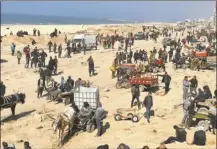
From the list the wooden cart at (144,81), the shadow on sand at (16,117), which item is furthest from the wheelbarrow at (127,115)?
the shadow on sand at (16,117)

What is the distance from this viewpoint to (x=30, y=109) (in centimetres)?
2503

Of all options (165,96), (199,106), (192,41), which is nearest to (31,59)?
(165,96)

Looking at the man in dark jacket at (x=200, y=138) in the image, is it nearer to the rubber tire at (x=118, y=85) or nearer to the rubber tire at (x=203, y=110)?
the rubber tire at (x=203, y=110)

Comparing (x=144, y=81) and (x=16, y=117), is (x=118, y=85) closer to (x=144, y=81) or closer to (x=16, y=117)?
(x=144, y=81)

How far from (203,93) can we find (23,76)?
19.3 metres

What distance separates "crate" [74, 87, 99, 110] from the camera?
21062 millimetres

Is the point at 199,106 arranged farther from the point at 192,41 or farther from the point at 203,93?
the point at 192,41

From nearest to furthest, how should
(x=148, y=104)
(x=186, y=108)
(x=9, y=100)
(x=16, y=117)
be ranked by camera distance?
(x=186, y=108)
(x=148, y=104)
(x=9, y=100)
(x=16, y=117)

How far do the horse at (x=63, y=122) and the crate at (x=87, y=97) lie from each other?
6.25ft

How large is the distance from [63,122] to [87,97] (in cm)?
341

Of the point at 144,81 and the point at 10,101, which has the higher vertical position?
the point at 144,81

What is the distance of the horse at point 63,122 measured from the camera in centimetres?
1795

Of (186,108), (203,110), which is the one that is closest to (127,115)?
(186,108)

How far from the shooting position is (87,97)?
21219 mm
